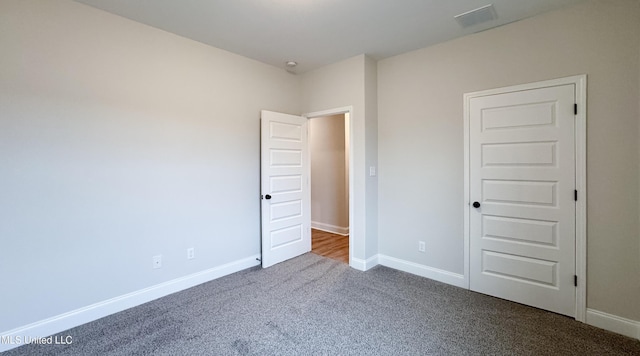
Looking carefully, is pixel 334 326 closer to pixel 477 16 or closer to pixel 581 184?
pixel 581 184

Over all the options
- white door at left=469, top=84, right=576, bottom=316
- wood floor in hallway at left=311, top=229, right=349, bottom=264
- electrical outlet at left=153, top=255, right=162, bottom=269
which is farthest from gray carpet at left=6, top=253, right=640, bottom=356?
wood floor in hallway at left=311, top=229, right=349, bottom=264

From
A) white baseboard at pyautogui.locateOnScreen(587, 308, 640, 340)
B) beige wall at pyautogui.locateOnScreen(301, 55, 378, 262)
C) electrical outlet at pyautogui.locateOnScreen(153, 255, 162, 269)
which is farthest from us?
beige wall at pyautogui.locateOnScreen(301, 55, 378, 262)

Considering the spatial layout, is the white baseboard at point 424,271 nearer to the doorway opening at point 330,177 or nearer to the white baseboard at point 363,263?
the white baseboard at point 363,263

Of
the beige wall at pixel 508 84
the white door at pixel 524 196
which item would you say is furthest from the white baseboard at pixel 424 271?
the white door at pixel 524 196

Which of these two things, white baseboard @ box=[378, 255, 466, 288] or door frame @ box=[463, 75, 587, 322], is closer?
door frame @ box=[463, 75, 587, 322]

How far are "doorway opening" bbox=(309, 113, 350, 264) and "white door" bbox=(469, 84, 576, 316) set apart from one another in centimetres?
258

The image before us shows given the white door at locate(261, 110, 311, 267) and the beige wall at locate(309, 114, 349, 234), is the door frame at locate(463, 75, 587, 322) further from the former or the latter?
the beige wall at locate(309, 114, 349, 234)

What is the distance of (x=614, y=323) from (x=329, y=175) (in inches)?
164

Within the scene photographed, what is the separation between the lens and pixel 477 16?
96.7 inches

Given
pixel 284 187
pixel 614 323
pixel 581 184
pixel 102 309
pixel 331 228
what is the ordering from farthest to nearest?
pixel 331 228
pixel 284 187
pixel 102 309
pixel 581 184
pixel 614 323

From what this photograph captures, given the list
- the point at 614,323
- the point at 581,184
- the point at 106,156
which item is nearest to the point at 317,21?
the point at 106,156

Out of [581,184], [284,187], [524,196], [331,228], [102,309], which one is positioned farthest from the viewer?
[331,228]

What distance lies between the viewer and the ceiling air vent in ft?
7.70

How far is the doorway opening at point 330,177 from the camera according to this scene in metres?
5.27
